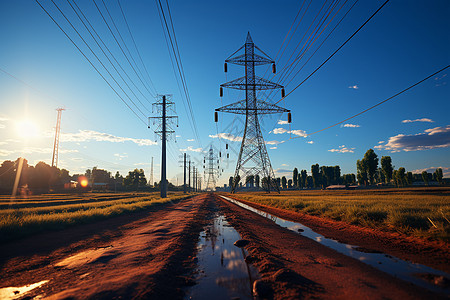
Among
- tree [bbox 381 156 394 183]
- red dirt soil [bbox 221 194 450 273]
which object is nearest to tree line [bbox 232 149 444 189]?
tree [bbox 381 156 394 183]

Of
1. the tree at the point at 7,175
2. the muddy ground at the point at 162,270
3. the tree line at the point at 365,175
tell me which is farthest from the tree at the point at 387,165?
the tree at the point at 7,175

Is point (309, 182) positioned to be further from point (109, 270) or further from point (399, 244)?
point (109, 270)

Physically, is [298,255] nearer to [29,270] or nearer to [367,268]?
[367,268]

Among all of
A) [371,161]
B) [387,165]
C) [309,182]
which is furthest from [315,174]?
[371,161]

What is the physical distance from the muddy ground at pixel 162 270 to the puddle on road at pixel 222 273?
0.94 feet

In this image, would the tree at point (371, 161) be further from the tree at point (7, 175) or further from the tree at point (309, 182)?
the tree at point (7, 175)

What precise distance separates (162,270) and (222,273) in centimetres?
152

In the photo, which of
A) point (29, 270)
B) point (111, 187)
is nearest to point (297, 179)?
point (111, 187)

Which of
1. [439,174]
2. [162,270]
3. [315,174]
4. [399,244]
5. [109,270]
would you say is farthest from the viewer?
[439,174]

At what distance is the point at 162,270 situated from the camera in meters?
5.09

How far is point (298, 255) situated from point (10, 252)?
10207 mm

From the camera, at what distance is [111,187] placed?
11856 centimetres

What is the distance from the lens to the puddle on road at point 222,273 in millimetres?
4137

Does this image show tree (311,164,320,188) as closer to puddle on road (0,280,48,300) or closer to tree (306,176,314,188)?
tree (306,176,314,188)
